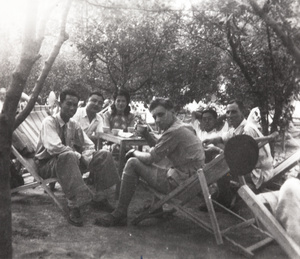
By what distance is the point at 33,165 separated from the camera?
4.37 m

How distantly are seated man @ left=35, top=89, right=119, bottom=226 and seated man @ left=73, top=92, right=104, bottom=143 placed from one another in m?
1.16

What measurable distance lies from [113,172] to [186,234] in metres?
1.26

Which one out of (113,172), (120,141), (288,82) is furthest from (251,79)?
(113,172)

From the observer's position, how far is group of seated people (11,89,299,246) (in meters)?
3.88

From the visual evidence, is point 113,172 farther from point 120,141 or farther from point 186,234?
point 186,234

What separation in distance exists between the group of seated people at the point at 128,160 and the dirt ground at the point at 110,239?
0.70ft

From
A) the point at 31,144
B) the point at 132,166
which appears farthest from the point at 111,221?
the point at 31,144

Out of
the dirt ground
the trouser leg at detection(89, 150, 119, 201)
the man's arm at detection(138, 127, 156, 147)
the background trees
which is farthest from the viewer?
the background trees

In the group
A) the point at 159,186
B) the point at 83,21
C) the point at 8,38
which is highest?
the point at 8,38

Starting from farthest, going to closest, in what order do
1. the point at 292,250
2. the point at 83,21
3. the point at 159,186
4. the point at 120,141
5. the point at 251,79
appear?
the point at 83,21, the point at 251,79, the point at 120,141, the point at 159,186, the point at 292,250

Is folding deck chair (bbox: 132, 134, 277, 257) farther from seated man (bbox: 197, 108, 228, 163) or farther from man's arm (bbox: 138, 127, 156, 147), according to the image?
seated man (bbox: 197, 108, 228, 163)

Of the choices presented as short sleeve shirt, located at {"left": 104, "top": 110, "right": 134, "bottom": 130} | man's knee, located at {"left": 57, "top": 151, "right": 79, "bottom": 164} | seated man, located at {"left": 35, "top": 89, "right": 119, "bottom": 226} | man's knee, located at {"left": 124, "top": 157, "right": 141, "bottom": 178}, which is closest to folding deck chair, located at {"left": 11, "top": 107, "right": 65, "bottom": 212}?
seated man, located at {"left": 35, "top": 89, "right": 119, "bottom": 226}

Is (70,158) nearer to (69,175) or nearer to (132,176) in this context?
(69,175)

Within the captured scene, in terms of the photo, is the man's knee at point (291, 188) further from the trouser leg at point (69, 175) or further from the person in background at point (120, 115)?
the person in background at point (120, 115)
